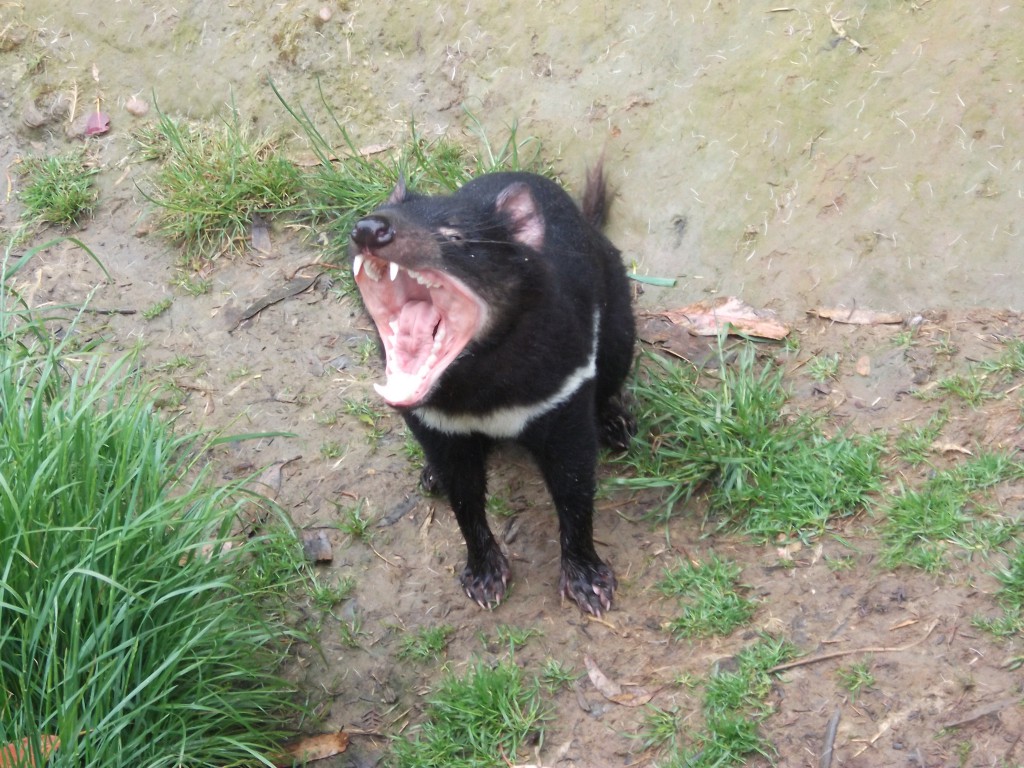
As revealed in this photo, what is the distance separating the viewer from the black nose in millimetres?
2299

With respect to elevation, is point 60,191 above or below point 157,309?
above

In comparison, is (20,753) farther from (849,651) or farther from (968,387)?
(968,387)

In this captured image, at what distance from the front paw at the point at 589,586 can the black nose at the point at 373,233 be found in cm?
129

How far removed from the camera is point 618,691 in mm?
2861

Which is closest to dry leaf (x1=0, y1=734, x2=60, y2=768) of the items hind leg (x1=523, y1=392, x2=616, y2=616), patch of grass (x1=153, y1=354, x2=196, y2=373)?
hind leg (x1=523, y1=392, x2=616, y2=616)

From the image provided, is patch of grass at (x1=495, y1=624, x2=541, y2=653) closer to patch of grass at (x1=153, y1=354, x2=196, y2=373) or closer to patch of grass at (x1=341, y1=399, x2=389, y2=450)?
patch of grass at (x1=341, y1=399, x2=389, y2=450)

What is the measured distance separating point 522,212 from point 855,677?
1.50 m

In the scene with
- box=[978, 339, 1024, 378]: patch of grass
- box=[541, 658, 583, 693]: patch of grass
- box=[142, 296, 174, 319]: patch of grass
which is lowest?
box=[541, 658, 583, 693]: patch of grass

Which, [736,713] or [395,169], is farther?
[395,169]

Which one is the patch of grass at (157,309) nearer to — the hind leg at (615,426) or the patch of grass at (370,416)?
the patch of grass at (370,416)

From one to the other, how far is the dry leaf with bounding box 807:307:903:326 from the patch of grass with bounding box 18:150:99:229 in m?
3.42

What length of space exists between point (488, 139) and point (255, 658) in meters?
2.45

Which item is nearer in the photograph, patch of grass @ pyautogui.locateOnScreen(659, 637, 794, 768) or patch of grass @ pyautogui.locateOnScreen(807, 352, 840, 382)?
patch of grass @ pyautogui.locateOnScreen(659, 637, 794, 768)

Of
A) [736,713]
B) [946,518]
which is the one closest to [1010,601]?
[946,518]
